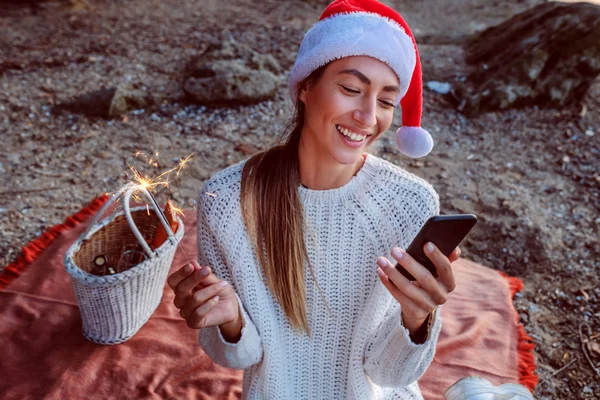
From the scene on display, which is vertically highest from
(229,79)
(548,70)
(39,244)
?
(548,70)

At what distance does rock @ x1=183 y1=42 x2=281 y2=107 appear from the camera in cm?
486

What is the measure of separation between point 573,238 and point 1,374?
3714 millimetres

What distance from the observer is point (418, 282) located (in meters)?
1.46

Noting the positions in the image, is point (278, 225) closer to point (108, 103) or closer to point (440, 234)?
point (440, 234)

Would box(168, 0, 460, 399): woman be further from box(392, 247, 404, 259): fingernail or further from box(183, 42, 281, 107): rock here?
box(183, 42, 281, 107): rock

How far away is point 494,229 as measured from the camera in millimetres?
3666

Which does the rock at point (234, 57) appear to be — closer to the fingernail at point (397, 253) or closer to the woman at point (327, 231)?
the woman at point (327, 231)

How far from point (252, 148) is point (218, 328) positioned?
9.59 feet

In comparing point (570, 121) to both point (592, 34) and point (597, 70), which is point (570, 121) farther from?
point (592, 34)

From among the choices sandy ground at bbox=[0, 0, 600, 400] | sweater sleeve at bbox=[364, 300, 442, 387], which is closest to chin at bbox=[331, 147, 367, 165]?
sweater sleeve at bbox=[364, 300, 442, 387]

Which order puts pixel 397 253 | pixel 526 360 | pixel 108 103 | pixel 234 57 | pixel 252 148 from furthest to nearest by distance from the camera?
pixel 234 57, pixel 108 103, pixel 252 148, pixel 526 360, pixel 397 253

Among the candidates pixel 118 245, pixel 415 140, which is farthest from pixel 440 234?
pixel 118 245

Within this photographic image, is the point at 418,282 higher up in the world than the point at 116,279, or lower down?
higher up

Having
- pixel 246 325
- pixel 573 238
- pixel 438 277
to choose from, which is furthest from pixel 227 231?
pixel 573 238
